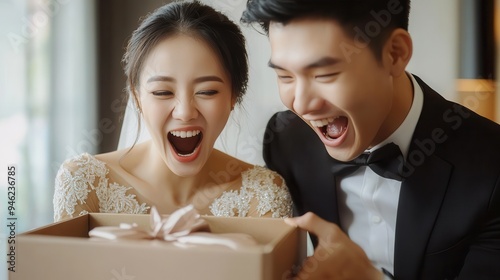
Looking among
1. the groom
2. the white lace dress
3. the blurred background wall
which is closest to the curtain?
the blurred background wall

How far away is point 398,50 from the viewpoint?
2.72 ft

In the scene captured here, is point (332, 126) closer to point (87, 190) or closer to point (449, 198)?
point (449, 198)

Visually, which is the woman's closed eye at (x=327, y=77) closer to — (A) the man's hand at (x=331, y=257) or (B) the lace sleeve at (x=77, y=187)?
(A) the man's hand at (x=331, y=257)

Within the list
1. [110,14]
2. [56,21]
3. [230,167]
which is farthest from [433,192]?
[56,21]

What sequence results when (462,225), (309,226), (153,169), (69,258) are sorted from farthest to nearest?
1. (153,169)
2. (462,225)
3. (309,226)
4. (69,258)

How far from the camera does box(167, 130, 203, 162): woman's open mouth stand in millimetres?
911

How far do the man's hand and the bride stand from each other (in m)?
0.18

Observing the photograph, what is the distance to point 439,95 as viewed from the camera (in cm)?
91

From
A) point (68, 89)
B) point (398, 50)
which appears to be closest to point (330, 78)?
point (398, 50)

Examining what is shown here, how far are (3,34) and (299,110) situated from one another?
62 cm

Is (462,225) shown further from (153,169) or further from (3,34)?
(3,34)

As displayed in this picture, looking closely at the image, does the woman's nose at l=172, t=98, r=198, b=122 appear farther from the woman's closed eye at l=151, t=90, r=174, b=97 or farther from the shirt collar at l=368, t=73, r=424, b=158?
the shirt collar at l=368, t=73, r=424, b=158

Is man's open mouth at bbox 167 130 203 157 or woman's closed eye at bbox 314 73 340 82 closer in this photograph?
woman's closed eye at bbox 314 73 340 82

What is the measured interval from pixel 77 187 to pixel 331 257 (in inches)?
17.6
